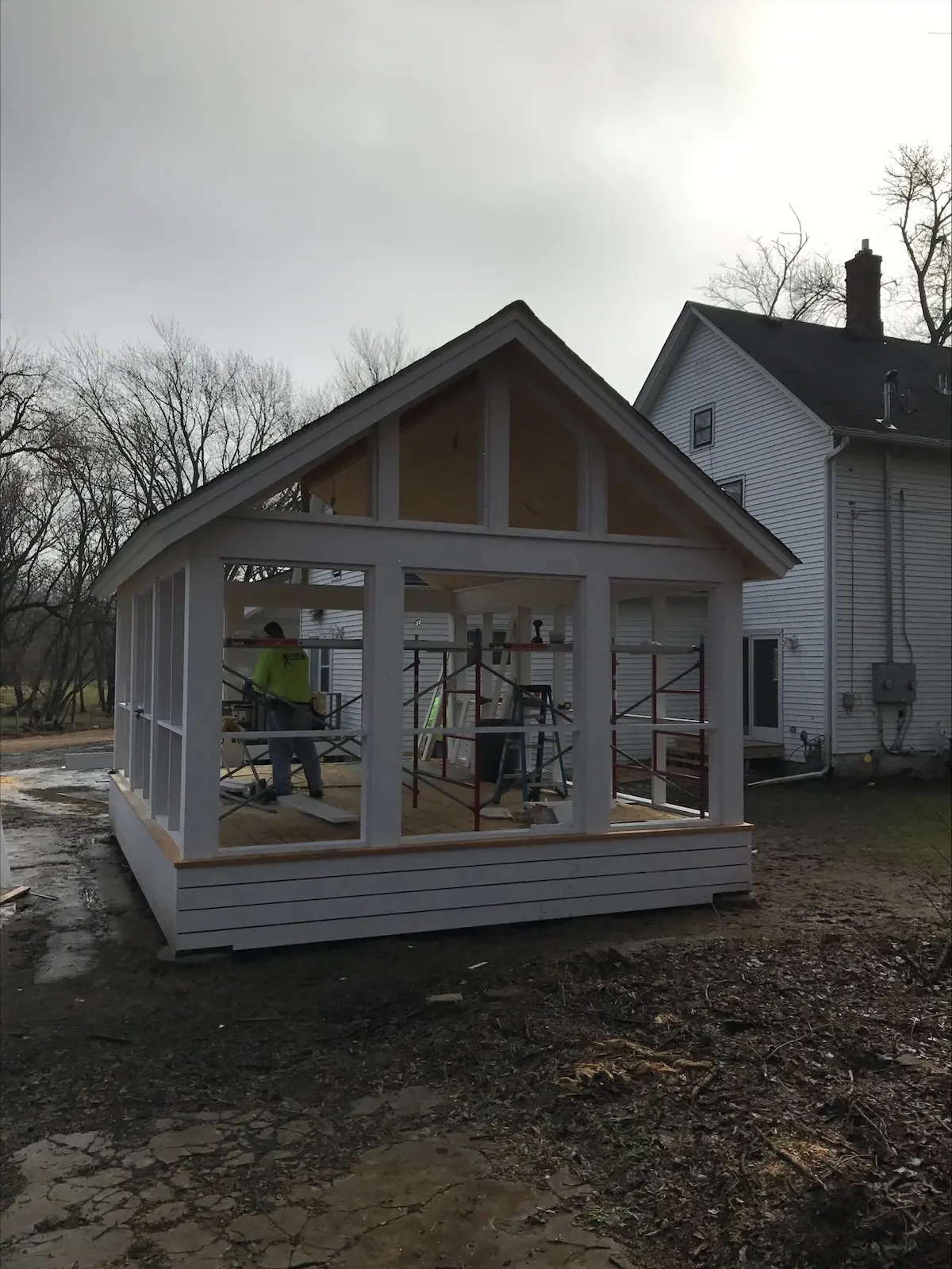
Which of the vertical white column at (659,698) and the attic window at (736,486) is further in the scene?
the attic window at (736,486)

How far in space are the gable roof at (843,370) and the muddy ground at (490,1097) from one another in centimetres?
1187

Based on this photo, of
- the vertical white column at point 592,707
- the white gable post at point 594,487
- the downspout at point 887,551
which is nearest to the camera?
the vertical white column at point 592,707

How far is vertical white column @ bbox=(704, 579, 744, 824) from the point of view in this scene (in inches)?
325

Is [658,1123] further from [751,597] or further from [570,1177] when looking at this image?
[751,597]

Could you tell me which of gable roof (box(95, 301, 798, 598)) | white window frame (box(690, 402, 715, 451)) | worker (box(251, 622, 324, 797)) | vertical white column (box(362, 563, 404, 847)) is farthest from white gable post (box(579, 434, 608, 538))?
white window frame (box(690, 402, 715, 451))

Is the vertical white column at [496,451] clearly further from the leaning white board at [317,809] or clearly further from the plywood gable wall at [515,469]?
the leaning white board at [317,809]

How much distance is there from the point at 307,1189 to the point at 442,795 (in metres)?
6.34

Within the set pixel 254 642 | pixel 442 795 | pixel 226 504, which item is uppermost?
pixel 226 504

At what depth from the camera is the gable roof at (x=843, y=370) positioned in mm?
17594

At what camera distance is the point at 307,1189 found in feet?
12.8

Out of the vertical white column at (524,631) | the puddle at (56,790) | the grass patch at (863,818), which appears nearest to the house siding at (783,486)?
the grass patch at (863,818)

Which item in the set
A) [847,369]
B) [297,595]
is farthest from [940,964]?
[847,369]

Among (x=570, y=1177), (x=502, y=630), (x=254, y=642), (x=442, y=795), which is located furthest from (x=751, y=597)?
(x=570, y=1177)

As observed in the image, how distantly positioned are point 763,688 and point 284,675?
1159 centimetres
